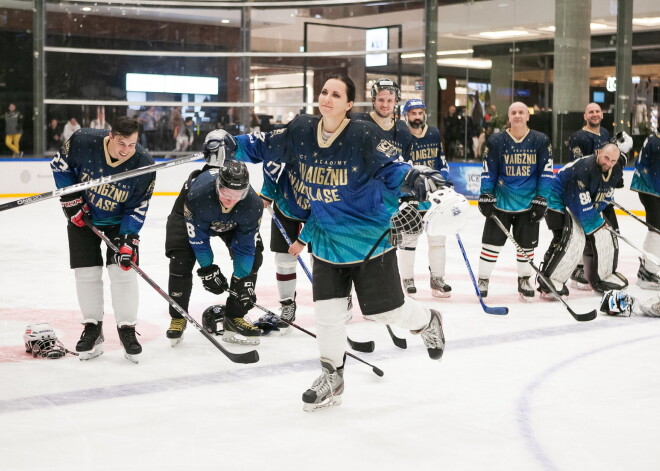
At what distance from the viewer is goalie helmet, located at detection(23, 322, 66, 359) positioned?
353 cm

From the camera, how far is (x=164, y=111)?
1413 centimetres

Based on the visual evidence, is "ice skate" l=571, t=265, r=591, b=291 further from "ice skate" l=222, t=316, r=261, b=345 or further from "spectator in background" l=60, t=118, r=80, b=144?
"spectator in background" l=60, t=118, r=80, b=144

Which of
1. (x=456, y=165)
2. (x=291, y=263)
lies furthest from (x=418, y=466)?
(x=456, y=165)

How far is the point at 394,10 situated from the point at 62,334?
11010 mm

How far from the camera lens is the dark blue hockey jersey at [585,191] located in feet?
16.1

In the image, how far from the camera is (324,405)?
2869 millimetres

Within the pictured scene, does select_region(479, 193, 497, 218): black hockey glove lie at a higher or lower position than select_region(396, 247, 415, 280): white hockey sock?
higher

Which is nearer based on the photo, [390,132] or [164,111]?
[390,132]

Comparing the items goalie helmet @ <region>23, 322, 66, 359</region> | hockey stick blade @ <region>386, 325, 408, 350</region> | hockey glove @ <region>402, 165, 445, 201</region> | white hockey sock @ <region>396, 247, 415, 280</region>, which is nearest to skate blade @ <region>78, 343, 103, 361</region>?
goalie helmet @ <region>23, 322, 66, 359</region>

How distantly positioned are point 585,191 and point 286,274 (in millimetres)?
1867

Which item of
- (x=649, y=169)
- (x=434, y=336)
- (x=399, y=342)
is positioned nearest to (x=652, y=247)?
(x=649, y=169)

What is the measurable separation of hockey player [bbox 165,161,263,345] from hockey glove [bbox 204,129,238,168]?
387mm

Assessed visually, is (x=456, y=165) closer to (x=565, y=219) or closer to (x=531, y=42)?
(x=531, y=42)

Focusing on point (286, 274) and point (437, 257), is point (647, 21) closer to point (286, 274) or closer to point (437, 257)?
point (437, 257)
